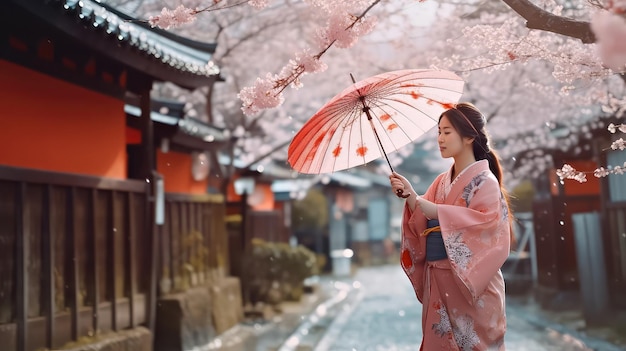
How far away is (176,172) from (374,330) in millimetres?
4945

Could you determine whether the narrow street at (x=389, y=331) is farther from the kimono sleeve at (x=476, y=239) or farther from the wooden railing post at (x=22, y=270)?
the kimono sleeve at (x=476, y=239)

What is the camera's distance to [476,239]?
4996 millimetres

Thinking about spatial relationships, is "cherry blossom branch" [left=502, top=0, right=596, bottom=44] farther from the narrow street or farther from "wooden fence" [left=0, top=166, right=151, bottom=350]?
the narrow street

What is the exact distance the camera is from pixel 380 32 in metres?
15.1

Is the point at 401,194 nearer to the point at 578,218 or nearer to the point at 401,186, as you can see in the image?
the point at 401,186

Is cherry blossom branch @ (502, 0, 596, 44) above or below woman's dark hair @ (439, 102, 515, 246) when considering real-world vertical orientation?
above

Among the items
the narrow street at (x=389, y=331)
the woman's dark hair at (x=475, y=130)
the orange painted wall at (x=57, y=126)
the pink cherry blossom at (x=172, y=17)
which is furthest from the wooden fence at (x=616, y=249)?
the pink cherry blossom at (x=172, y=17)

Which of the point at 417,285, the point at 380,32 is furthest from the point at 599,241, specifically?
the point at 417,285

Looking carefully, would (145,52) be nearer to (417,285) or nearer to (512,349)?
(417,285)

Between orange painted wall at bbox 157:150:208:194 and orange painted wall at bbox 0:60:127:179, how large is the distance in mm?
3692

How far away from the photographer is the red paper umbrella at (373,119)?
5.51m

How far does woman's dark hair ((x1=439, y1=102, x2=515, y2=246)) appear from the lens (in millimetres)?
5221

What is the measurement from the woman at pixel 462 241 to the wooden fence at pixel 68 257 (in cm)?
409

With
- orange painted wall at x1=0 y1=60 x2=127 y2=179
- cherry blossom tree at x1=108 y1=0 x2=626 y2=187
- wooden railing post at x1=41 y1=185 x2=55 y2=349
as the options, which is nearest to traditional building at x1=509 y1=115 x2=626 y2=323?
cherry blossom tree at x1=108 y1=0 x2=626 y2=187
